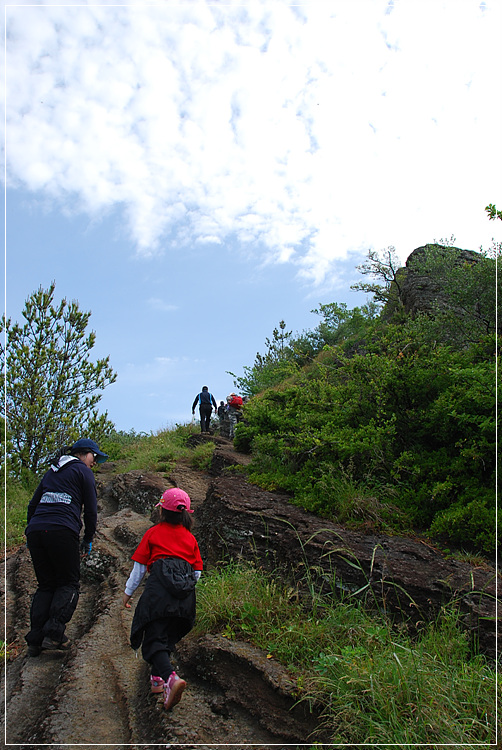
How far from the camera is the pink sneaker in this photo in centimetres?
338

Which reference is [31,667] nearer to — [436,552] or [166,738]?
[166,738]

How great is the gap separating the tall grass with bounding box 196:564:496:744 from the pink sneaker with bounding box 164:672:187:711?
83cm

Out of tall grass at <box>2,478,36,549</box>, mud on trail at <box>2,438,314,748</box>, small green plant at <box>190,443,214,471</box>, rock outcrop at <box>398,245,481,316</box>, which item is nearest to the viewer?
mud on trail at <box>2,438,314,748</box>

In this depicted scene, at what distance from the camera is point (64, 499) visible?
495 centimetres

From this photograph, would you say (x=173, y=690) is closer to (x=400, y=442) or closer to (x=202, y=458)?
(x=400, y=442)

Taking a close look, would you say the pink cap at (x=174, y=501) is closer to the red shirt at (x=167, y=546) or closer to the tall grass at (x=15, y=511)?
the red shirt at (x=167, y=546)

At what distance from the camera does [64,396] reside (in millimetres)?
14367

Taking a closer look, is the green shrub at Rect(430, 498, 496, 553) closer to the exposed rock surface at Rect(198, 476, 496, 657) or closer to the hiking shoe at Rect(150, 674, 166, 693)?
the exposed rock surface at Rect(198, 476, 496, 657)

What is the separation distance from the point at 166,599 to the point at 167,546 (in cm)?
44

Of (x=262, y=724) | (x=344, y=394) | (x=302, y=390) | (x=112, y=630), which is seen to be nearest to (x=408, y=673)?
(x=262, y=724)

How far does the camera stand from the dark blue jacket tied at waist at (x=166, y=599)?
12.5 ft

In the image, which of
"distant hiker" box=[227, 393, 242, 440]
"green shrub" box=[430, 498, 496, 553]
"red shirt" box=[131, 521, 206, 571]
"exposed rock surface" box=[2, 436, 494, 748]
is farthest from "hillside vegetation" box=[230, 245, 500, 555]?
"distant hiker" box=[227, 393, 242, 440]

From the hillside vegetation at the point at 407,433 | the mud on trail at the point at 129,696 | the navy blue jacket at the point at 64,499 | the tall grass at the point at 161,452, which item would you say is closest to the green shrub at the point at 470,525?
the hillside vegetation at the point at 407,433

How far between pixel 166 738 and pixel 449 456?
451 cm
